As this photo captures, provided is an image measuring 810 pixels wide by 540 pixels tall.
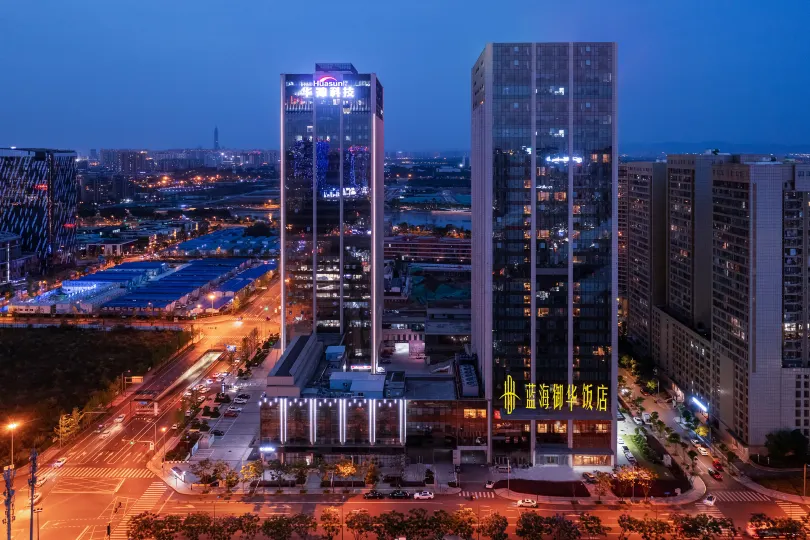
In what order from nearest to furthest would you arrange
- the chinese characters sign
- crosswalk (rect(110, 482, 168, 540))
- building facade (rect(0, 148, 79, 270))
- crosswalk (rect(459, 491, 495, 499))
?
crosswalk (rect(110, 482, 168, 540))
crosswalk (rect(459, 491, 495, 499))
the chinese characters sign
building facade (rect(0, 148, 79, 270))

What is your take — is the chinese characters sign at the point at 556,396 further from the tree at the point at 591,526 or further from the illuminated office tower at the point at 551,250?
the tree at the point at 591,526

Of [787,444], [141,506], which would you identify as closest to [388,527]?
[141,506]

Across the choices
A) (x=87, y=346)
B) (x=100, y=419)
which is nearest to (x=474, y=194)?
(x=100, y=419)

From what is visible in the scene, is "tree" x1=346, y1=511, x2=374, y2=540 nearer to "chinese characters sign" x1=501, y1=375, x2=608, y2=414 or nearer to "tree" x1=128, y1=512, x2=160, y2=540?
"tree" x1=128, y1=512, x2=160, y2=540

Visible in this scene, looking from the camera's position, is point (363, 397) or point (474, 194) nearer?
point (363, 397)

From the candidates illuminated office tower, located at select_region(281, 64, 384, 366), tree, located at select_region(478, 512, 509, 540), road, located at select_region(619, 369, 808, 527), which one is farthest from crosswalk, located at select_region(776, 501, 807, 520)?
illuminated office tower, located at select_region(281, 64, 384, 366)

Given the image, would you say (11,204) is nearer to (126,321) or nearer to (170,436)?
(126,321)
